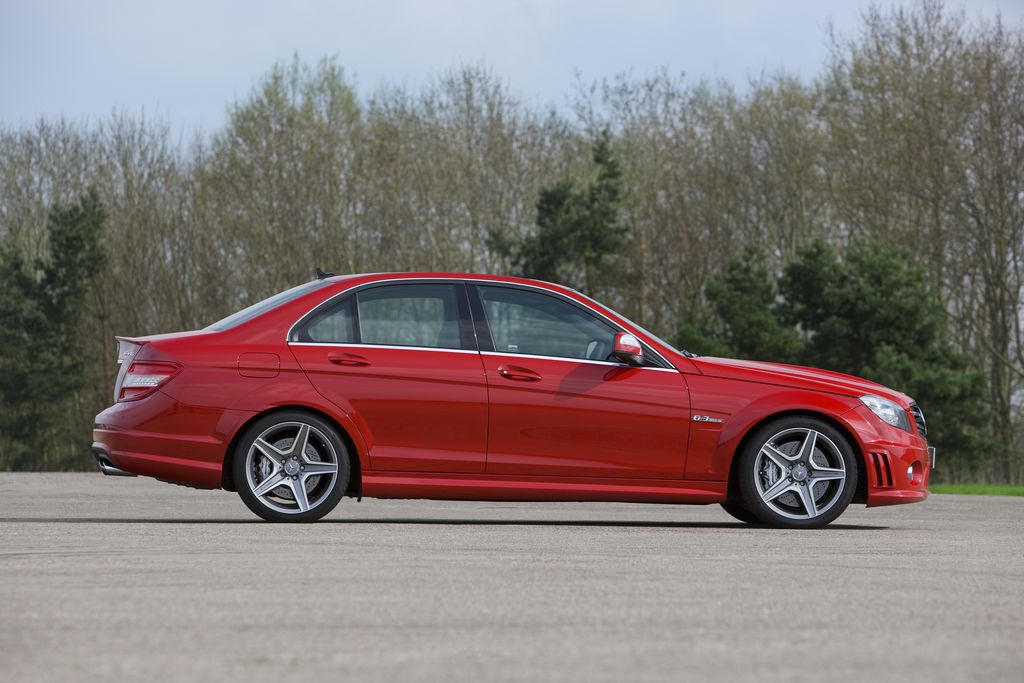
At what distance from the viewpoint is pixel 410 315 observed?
434 inches

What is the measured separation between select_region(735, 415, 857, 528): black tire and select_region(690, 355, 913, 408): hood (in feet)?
0.81

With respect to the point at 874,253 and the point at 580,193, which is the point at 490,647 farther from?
the point at 580,193

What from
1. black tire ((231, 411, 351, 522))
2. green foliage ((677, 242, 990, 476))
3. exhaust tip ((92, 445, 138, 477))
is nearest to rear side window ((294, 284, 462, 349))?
black tire ((231, 411, 351, 522))

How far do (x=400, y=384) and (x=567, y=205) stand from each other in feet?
117

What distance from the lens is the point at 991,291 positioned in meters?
40.2

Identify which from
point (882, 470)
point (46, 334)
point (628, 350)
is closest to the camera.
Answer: point (628, 350)

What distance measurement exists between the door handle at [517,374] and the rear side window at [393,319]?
33 cm

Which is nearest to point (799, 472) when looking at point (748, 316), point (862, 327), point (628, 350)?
point (628, 350)

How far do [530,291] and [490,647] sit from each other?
6064mm

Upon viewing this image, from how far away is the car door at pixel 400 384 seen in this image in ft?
34.5

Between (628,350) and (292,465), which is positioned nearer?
(292,465)

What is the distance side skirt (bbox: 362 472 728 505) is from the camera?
415 inches

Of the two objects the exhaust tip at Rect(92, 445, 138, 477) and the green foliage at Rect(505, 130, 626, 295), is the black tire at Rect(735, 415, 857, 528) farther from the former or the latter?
the green foliage at Rect(505, 130, 626, 295)

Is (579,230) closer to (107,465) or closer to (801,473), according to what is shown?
(801,473)
